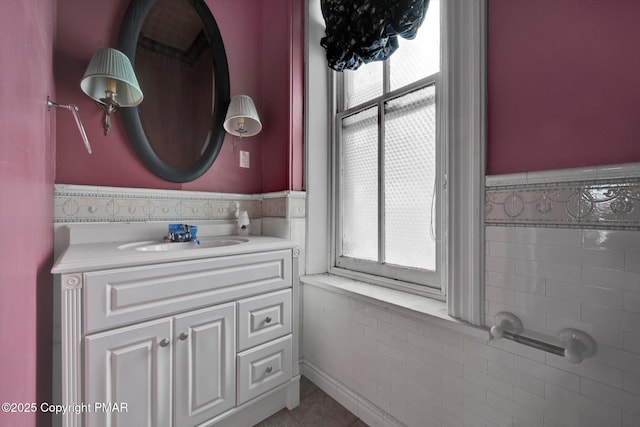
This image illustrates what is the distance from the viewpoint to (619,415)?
2.15 ft

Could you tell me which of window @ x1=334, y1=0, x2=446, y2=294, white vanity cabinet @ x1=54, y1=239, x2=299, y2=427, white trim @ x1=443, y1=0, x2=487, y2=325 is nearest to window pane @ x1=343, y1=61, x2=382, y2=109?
window @ x1=334, y1=0, x2=446, y2=294

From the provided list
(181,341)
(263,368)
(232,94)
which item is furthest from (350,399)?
(232,94)

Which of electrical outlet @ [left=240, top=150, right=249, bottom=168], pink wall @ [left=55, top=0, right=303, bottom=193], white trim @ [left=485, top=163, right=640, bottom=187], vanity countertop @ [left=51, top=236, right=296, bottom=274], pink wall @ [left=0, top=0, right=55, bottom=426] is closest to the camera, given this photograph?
pink wall @ [left=0, top=0, right=55, bottom=426]

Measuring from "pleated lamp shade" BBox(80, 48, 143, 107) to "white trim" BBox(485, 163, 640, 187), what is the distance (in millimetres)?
1513

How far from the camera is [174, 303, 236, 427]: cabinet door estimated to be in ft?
3.21

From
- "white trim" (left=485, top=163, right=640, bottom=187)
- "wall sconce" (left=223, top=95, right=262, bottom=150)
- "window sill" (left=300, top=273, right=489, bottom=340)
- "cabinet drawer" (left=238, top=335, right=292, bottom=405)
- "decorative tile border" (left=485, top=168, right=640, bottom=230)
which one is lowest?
"cabinet drawer" (left=238, top=335, right=292, bottom=405)

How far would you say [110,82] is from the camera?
3.84 ft

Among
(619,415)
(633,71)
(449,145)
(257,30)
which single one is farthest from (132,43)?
(619,415)

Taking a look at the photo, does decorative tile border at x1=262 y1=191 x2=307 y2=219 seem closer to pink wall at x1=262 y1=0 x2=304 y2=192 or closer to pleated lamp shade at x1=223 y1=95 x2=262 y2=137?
pink wall at x1=262 y1=0 x2=304 y2=192

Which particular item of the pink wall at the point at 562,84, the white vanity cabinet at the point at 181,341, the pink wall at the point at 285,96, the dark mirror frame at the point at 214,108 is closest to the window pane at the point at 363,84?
the pink wall at the point at 285,96

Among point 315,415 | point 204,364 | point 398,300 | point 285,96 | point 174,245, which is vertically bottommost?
point 315,415

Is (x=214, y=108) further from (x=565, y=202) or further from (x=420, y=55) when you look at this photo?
(x=565, y=202)

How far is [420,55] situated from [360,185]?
72 centimetres

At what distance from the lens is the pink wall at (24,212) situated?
47 cm
